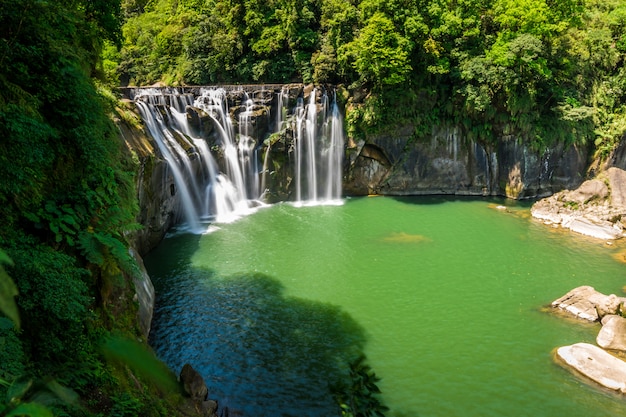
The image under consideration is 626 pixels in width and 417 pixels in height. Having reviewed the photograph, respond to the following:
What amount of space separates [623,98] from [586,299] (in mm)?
18230

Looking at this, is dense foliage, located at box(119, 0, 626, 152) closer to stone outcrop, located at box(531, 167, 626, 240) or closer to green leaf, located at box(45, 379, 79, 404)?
stone outcrop, located at box(531, 167, 626, 240)

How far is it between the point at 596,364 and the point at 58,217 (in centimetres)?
1215

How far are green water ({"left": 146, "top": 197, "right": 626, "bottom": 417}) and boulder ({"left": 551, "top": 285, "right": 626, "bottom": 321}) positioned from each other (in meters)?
0.57

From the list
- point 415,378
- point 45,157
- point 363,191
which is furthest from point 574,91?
point 45,157

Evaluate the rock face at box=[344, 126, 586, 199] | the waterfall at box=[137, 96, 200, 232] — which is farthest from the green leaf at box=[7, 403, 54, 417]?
the rock face at box=[344, 126, 586, 199]

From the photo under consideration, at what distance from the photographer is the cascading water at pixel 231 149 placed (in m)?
20.6

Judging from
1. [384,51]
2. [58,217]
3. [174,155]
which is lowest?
[58,217]

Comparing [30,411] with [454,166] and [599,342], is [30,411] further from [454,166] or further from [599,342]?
[454,166]

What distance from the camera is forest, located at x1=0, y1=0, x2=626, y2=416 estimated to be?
585cm

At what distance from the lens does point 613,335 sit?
11.9 meters

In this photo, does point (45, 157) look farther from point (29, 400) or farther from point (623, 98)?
point (623, 98)

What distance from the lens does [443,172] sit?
2648 cm

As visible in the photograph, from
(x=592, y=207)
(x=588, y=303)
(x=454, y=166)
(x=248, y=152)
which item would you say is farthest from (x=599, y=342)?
(x=248, y=152)

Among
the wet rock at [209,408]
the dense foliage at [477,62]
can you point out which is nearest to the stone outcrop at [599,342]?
the wet rock at [209,408]
